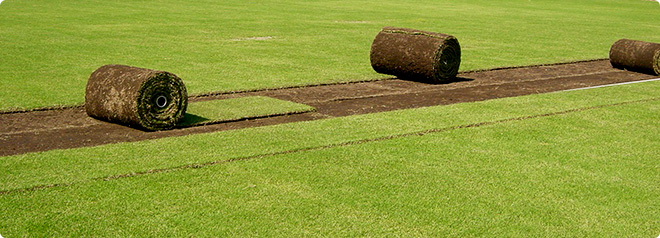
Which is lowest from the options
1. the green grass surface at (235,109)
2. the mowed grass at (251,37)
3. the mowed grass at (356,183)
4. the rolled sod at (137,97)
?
the mowed grass at (251,37)

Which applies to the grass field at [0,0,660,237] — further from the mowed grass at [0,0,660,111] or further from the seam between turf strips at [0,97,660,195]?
the mowed grass at [0,0,660,111]

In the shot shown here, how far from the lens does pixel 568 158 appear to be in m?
9.50

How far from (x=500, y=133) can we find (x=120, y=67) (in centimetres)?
583

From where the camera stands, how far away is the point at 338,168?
28.6ft

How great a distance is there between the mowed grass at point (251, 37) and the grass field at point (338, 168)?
147 mm

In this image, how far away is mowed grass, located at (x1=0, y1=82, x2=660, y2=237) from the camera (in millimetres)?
6852

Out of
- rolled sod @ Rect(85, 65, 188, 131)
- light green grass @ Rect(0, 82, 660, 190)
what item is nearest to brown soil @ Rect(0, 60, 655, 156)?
rolled sod @ Rect(85, 65, 188, 131)

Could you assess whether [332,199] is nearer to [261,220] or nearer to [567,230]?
[261,220]

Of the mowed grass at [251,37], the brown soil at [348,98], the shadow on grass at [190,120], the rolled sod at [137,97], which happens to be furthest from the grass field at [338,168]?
the shadow on grass at [190,120]

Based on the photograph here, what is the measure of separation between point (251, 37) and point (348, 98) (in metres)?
9.72

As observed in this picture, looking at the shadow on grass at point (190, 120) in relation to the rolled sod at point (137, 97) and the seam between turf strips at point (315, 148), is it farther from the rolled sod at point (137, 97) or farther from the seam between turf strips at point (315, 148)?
the seam between turf strips at point (315, 148)

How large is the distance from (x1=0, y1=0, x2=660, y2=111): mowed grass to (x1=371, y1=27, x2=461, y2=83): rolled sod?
520 millimetres

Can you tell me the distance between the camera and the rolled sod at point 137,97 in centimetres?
1033

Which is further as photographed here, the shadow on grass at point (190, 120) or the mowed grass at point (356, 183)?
the shadow on grass at point (190, 120)
